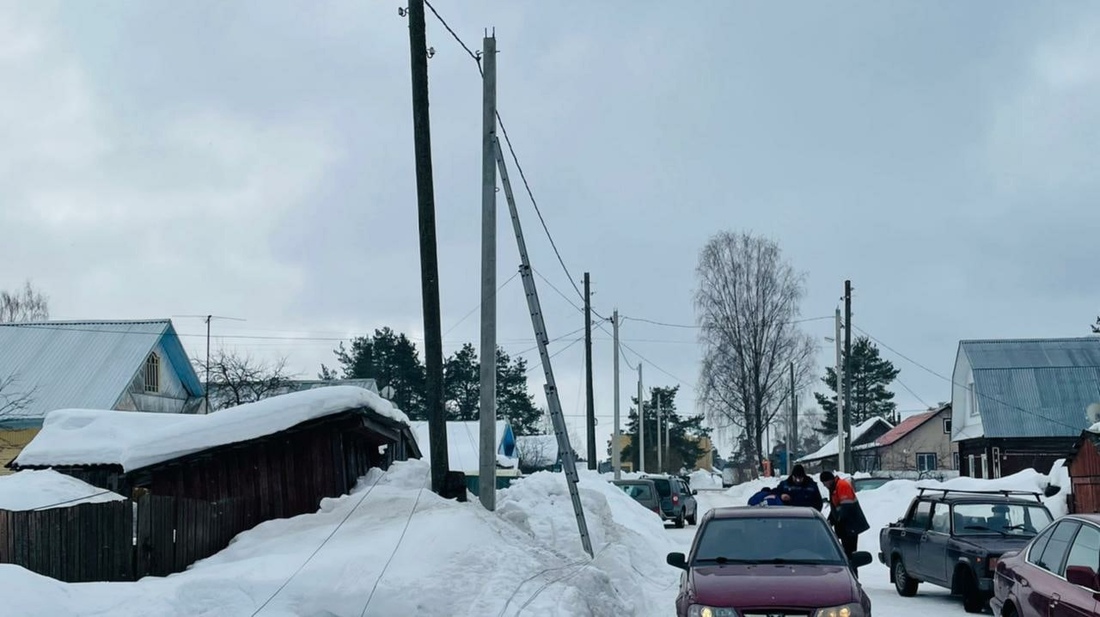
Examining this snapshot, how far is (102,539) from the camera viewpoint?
13.4 metres

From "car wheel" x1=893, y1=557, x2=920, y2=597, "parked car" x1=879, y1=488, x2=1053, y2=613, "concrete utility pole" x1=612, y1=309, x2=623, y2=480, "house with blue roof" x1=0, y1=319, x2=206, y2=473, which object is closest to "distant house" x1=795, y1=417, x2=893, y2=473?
"concrete utility pole" x1=612, y1=309, x2=623, y2=480

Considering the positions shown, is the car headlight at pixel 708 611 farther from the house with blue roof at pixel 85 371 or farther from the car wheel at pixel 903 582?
the house with blue roof at pixel 85 371

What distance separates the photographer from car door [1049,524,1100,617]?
8.63m

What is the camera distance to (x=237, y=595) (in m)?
10.9

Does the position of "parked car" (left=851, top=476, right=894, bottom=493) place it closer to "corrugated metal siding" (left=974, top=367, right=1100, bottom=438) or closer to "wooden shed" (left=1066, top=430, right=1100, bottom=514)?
"corrugated metal siding" (left=974, top=367, right=1100, bottom=438)

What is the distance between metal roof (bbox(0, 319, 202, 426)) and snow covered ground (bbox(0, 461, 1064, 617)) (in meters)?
22.1

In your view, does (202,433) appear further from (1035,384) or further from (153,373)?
(1035,384)

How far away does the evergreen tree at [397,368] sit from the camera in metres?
72.4

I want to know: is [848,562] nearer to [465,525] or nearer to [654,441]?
[465,525]

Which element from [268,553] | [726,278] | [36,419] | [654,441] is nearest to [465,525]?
[268,553]

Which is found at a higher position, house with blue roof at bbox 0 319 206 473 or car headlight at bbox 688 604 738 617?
house with blue roof at bbox 0 319 206 473

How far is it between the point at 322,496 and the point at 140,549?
459 cm

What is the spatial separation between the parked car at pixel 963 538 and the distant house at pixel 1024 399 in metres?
33.3

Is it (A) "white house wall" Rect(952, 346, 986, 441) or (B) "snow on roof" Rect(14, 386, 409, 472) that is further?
(A) "white house wall" Rect(952, 346, 986, 441)
